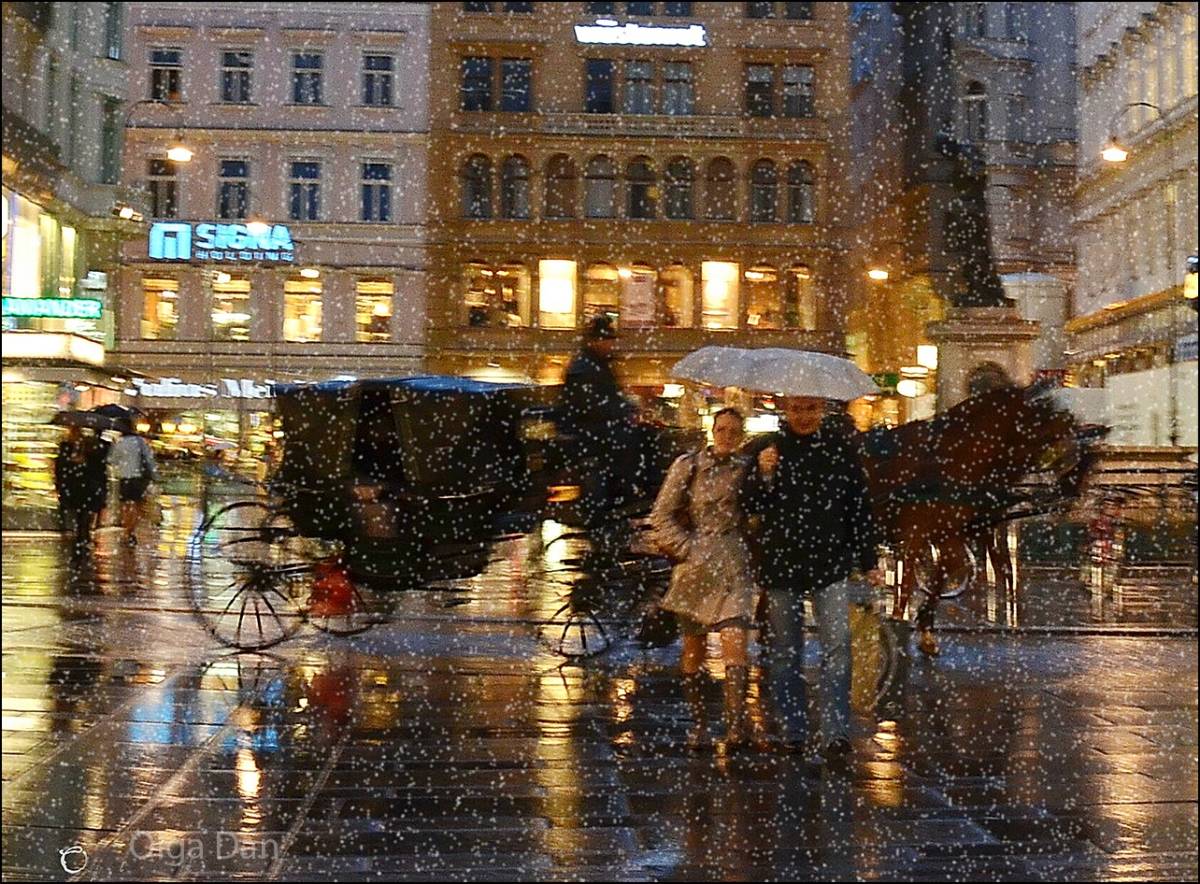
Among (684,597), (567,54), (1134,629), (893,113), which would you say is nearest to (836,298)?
(893,113)

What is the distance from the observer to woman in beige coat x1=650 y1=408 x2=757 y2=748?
8109 millimetres

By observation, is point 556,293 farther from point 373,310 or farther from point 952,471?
point 952,471

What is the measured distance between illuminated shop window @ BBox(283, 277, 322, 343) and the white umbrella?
650 inches

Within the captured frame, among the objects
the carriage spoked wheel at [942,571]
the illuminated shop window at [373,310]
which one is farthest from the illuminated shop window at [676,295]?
the carriage spoked wheel at [942,571]

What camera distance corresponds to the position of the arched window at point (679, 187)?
20.8 metres

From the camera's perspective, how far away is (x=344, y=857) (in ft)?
18.5

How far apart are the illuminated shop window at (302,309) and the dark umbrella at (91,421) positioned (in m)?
5.35

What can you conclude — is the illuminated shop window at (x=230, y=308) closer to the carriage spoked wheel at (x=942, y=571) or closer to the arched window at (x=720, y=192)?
the arched window at (x=720, y=192)

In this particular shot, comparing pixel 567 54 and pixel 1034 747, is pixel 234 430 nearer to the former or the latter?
pixel 567 54

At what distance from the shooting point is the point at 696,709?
854 centimetres

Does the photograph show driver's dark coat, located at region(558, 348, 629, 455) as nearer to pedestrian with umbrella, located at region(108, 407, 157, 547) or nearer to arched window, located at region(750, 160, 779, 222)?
arched window, located at region(750, 160, 779, 222)

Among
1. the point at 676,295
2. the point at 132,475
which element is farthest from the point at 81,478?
the point at 676,295

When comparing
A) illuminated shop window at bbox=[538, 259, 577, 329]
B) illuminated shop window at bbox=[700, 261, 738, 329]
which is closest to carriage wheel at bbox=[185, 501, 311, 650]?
illuminated shop window at bbox=[538, 259, 577, 329]

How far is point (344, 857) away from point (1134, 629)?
8671 mm
